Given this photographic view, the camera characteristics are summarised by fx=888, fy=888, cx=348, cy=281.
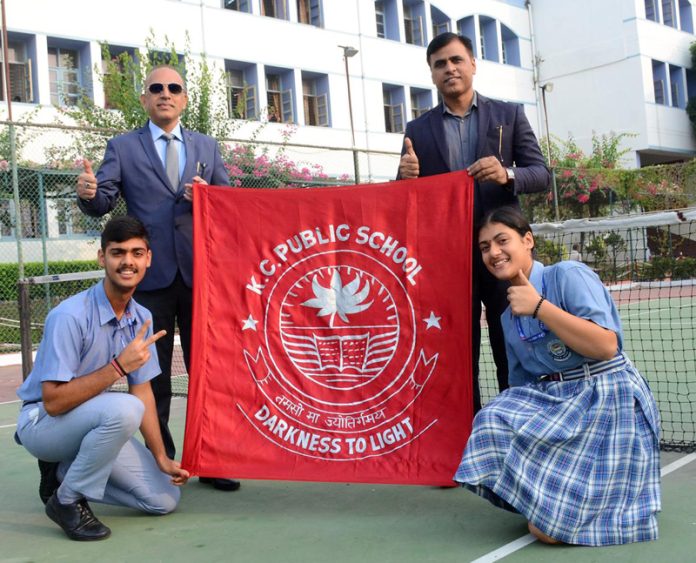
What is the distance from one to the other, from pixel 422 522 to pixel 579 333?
3.41 ft

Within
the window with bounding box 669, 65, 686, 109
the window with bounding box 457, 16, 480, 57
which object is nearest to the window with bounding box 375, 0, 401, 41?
the window with bounding box 457, 16, 480, 57

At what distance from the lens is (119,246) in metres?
3.69

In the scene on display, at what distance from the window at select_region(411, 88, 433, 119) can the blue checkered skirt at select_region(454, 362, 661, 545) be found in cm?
2255

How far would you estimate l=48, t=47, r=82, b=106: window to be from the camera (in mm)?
18078

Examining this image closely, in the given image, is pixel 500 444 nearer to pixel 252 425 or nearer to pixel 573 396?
pixel 573 396

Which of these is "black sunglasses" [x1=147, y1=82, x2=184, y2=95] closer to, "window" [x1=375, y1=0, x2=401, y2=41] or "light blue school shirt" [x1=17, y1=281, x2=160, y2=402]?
"light blue school shirt" [x1=17, y1=281, x2=160, y2=402]

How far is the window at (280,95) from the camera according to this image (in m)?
22.1

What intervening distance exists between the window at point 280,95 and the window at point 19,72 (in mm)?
6106

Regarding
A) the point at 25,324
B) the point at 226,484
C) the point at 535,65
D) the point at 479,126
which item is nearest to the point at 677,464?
the point at 479,126

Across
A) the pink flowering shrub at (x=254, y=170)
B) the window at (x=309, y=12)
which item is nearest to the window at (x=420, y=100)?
the window at (x=309, y=12)

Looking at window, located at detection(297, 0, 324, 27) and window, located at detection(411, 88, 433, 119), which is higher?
window, located at detection(297, 0, 324, 27)

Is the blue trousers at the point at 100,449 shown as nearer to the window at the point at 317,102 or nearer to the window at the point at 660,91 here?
the window at the point at 317,102

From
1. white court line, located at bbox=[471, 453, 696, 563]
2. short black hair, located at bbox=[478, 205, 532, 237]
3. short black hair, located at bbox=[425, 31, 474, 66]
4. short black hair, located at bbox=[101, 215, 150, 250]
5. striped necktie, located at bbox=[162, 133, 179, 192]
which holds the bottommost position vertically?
white court line, located at bbox=[471, 453, 696, 563]

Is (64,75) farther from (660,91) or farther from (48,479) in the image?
(660,91)
